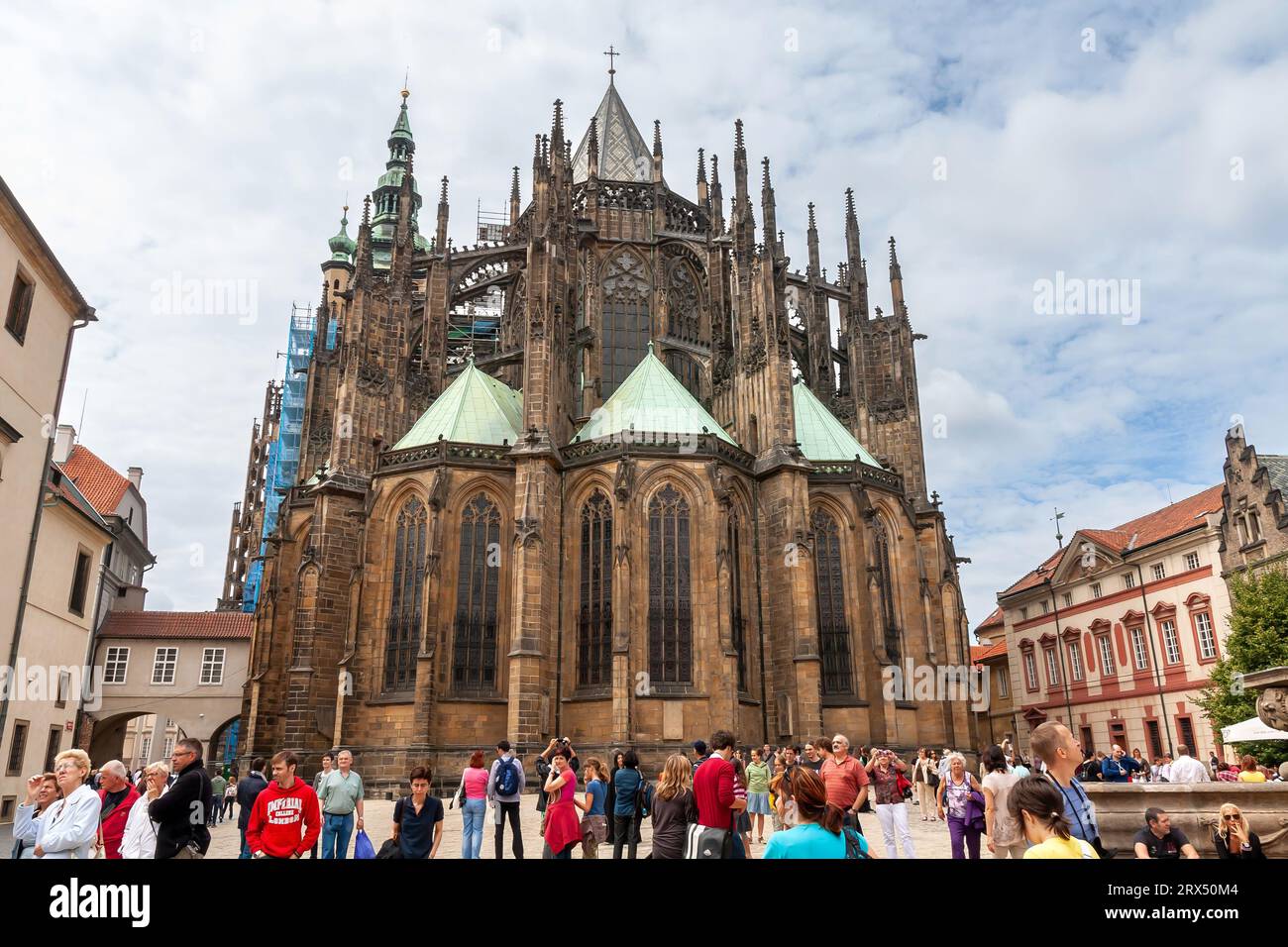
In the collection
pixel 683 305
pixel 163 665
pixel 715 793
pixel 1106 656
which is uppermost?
pixel 683 305

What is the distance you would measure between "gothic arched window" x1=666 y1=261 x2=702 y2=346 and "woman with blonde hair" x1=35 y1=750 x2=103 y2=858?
3094 centimetres

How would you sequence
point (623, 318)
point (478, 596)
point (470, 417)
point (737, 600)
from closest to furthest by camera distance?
point (478, 596), point (737, 600), point (470, 417), point (623, 318)

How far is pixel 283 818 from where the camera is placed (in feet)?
23.6

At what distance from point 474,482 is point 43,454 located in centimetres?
1204

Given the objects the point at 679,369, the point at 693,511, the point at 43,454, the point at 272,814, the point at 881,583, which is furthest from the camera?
the point at 679,369

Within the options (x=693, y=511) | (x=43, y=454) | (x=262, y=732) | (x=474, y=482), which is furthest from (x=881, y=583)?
(x=43, y=454)

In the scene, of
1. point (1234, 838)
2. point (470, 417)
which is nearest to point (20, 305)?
point (470, 417)

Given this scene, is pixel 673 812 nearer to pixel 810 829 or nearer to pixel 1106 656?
pixel 810 829

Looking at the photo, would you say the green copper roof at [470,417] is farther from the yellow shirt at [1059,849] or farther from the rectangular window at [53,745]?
the yellow shirt at [1059,849]

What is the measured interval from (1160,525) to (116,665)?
45.2 m

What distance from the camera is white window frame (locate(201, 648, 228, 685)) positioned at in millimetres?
38312

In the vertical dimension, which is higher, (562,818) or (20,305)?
(20,305)
